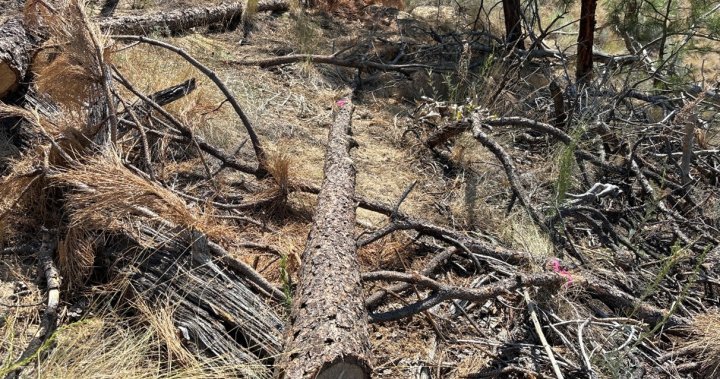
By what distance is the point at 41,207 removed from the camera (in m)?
2.71

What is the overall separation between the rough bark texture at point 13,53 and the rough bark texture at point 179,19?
3.71 ft

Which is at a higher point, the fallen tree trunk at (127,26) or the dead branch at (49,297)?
the fallen tree trunk at (127,26)

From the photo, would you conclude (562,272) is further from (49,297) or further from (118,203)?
(49,297)

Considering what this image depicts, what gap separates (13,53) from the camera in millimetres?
3408

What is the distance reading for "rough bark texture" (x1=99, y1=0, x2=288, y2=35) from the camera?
16.9 feet

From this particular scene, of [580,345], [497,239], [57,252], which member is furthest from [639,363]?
[57,252]

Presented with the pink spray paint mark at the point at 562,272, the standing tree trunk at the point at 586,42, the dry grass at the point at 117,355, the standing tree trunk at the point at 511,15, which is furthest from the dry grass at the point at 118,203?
the standing tree trunk at the point at 511,15

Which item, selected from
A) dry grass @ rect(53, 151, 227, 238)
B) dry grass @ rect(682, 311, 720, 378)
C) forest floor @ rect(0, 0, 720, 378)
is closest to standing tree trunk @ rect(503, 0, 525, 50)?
forest floor @ rect(0, 0, 720, 378)

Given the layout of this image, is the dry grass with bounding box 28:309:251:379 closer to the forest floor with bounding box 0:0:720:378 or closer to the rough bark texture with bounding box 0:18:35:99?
the forest floor with bounding box 0:0:720:378

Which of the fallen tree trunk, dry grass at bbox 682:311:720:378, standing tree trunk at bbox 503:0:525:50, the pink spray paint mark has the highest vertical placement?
the fallen tree trunk

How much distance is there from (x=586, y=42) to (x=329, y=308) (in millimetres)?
3982

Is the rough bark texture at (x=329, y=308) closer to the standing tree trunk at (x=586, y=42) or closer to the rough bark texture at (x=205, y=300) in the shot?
the rough bark texture at (x=205, y=300)

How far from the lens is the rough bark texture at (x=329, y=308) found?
5.99 ft

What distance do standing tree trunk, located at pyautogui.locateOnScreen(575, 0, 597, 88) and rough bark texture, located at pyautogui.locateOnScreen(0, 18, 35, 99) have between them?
163 inches
